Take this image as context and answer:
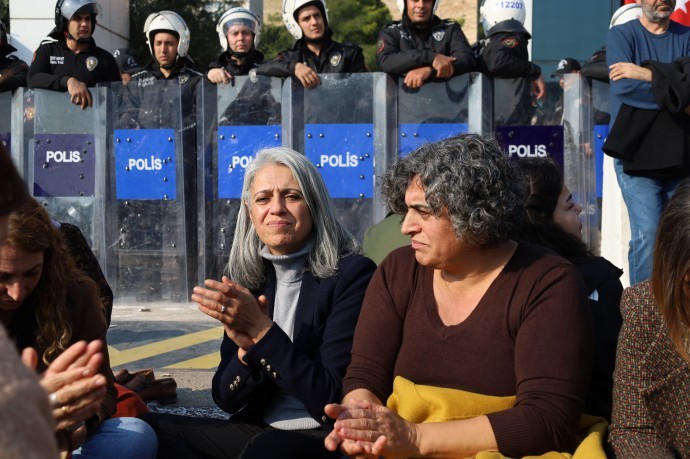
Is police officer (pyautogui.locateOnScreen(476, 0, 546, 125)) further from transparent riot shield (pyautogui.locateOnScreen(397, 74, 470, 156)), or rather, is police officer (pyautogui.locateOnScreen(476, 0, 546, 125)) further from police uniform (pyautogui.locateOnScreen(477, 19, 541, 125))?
transparent riot shield (pyautogui.locateOnScreen(397, 74, 470, 156))

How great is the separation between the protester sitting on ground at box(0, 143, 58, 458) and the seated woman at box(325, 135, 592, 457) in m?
1.54

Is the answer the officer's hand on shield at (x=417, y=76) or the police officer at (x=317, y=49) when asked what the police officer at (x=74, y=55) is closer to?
the police officer at (x=317, y=49)

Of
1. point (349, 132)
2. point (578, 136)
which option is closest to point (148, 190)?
point (349, 132)

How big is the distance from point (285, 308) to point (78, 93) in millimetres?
5532

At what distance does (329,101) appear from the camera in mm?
8242

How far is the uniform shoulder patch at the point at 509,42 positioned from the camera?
8234 mm

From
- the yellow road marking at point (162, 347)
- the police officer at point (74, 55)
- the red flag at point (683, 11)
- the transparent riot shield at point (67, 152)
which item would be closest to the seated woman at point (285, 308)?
the yellow road marking at point (162, 347)

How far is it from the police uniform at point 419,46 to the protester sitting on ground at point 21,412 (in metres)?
6.91

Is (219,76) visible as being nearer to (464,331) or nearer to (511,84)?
(511,84)

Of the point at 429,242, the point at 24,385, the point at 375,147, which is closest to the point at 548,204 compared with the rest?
the point at 429,242

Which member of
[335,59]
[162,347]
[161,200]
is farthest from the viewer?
[161,200]

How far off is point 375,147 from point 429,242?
5.14 metres

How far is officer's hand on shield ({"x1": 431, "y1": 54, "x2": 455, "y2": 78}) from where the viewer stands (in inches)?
310

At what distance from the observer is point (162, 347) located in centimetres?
671
